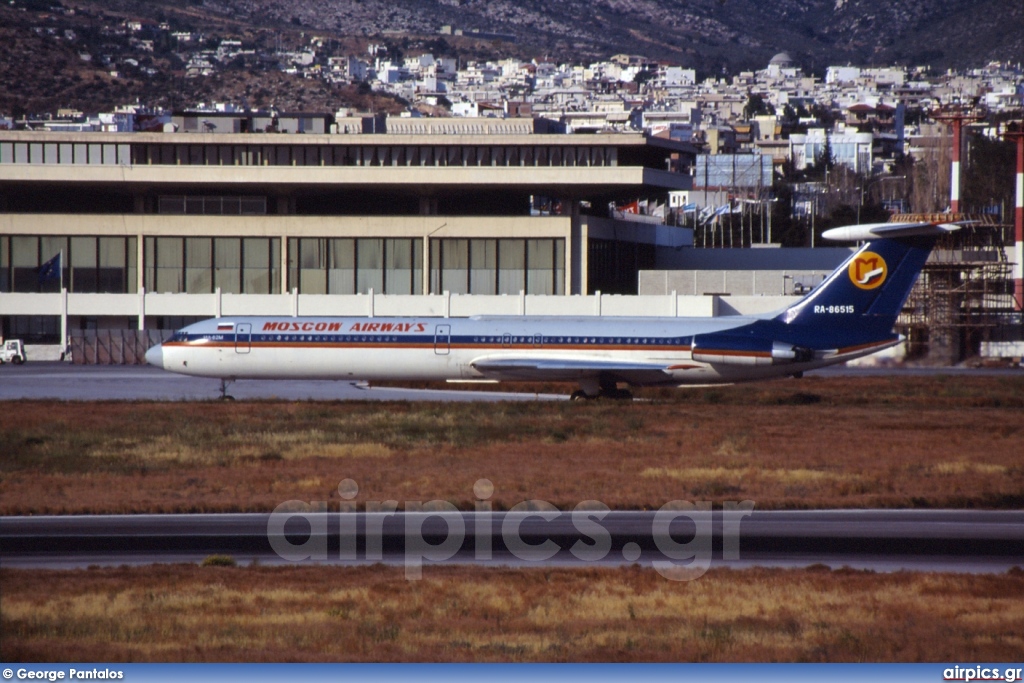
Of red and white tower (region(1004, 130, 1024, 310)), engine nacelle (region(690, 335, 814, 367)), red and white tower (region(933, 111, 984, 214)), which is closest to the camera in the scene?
engine nacelle (region(690, 335, 814, 367))

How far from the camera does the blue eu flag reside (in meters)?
70.9

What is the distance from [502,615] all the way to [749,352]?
1145 inches

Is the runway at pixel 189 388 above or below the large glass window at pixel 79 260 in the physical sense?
below

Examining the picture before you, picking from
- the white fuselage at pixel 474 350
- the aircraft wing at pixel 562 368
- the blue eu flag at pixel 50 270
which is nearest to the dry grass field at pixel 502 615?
the aircraft wing at pixel 562 368

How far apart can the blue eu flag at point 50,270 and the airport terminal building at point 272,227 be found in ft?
1.08

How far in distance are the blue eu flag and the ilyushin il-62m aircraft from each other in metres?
29.1

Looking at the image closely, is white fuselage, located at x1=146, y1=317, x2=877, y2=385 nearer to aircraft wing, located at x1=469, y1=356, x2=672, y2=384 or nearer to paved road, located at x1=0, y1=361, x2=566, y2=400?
Result: aircraft wing, located at x1=469, y1=356, x2=672, y2=384

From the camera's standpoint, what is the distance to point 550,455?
3102 centimetres

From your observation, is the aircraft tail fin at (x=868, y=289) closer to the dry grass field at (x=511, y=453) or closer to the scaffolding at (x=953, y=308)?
the dry grass field at (x=511, y=453)

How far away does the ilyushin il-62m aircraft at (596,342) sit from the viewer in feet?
142

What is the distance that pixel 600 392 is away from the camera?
4597cm

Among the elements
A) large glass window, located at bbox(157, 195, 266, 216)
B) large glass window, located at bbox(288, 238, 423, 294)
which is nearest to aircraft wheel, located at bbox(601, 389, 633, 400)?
large glass window, located at bbox(288, 238, 423, 294)

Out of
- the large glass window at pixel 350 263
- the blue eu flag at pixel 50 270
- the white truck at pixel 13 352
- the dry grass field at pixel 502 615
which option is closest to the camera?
the dry grass field at pixel 502 615

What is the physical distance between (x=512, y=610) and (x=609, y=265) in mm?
66019
